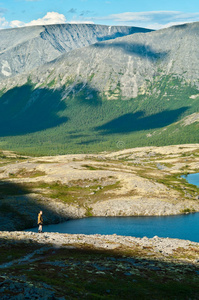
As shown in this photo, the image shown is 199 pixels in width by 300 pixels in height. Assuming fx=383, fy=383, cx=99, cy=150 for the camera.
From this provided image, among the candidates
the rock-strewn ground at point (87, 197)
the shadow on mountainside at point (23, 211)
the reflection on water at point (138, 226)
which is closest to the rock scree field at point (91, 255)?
the shadow on mountainside at point (23, 211)

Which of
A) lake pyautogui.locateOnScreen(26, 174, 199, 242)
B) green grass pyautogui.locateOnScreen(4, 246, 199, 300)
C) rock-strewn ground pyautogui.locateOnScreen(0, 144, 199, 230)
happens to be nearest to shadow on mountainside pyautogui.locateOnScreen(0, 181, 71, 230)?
rock-strewn ground pyautogui.locateOnScreen(0, 144, 199, 230)

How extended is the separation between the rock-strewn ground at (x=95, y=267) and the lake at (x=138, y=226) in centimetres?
2600

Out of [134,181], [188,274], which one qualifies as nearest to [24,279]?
[188,274]

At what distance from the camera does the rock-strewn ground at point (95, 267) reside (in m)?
42.5

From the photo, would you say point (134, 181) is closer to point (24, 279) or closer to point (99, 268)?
point (99, 268)

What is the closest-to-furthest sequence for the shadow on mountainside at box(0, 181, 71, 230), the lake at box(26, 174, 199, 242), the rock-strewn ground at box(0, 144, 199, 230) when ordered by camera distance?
the lake at box(26, 174, 199, 242) < the shadow on mountainside at box(0, 181, 71, 230) < the rock-strewn ground at box(0, 144, 199, 230)

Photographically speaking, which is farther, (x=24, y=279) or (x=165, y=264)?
(x=165, y=264)

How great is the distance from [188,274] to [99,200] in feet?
306

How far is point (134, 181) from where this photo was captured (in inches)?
6742

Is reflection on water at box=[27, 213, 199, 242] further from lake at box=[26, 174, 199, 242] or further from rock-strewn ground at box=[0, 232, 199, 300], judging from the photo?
rock-strewn ground at box=[0, 232, 199, 300]

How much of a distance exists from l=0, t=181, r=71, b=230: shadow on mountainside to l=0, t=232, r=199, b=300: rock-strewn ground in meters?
42.3

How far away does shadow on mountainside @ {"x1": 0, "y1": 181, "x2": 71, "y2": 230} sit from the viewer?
121 meters

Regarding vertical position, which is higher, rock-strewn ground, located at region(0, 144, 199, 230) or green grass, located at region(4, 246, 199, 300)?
green grass, located at region(4, 246, 199, 300)

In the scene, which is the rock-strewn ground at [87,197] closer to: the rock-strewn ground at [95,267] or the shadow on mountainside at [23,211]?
the shadow on mountainside at [23,211]
